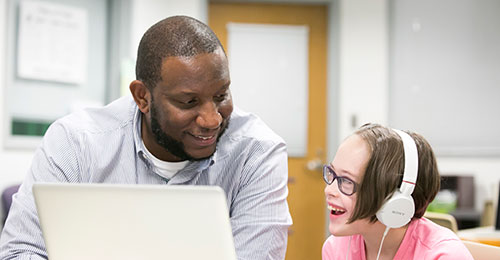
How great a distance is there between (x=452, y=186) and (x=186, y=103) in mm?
3804

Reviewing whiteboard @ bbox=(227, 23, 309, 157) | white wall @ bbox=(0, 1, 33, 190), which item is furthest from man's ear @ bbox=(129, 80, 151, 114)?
whiteboard @ bbox=(227, 23, 309, 157)

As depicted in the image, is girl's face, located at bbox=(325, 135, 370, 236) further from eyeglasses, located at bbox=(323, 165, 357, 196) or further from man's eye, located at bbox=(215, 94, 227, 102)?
man's eye, located at bbox=(215, 94, 227, 102)

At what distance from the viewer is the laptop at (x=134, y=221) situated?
84cm

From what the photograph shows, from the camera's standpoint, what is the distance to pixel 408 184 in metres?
1.26

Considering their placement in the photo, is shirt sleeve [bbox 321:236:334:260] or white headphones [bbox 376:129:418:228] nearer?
white headphones [bbox 376:129:418:228]

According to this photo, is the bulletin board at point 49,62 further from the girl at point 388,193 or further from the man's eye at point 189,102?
the girl at point 388,193

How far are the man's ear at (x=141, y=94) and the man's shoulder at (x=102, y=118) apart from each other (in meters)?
0.09

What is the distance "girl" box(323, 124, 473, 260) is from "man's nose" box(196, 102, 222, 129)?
0.96ft

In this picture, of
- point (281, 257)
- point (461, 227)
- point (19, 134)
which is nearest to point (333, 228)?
point (281, 257)

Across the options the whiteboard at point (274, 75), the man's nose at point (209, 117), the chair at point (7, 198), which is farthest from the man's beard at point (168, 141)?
the whiteboard at point (274, 75)

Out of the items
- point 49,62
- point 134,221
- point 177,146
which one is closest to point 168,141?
point 177,146

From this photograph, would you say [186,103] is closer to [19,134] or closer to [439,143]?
[19,134]

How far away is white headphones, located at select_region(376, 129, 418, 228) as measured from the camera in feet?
4.13

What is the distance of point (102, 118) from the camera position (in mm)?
1530
